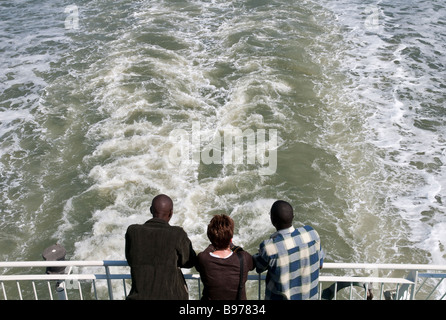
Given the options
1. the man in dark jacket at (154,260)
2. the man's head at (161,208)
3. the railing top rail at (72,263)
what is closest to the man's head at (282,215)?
the man in dark jacket at (154,260)

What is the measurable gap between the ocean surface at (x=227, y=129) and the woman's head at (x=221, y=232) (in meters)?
4.19

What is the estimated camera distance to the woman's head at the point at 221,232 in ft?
11.3

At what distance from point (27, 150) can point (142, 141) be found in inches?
119

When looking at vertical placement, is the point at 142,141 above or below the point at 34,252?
above

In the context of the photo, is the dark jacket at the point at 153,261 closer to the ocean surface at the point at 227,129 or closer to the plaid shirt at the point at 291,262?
the plaid shirt at the point at 291,262

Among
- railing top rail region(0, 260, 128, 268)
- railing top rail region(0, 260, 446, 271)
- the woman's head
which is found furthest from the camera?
railing top rail region(0, 260, 128, 268)

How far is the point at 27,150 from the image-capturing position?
10578mm

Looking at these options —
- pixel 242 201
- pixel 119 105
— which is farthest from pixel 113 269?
pixel 119 105

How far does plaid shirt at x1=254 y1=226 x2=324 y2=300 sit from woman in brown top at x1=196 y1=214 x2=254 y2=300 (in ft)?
0.62

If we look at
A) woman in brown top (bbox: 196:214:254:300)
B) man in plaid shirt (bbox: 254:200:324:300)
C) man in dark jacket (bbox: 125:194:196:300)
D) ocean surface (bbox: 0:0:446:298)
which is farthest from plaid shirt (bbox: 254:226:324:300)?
ocean surface (bbox: 0:0:446:298)

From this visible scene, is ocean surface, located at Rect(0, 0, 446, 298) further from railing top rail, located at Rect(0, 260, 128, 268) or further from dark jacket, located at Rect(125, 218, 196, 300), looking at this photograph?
dark jacket, located at Rect(125, 218, 196, 300)

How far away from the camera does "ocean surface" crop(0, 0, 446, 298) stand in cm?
819

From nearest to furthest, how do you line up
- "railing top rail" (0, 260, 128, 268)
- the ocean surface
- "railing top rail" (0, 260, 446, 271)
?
1. "railing top rail" (0, 260, 446, 271)
2. "railing top rail" (0, 260, 128, 268)
3. the ocean surface

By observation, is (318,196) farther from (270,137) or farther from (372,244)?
(270,137)
